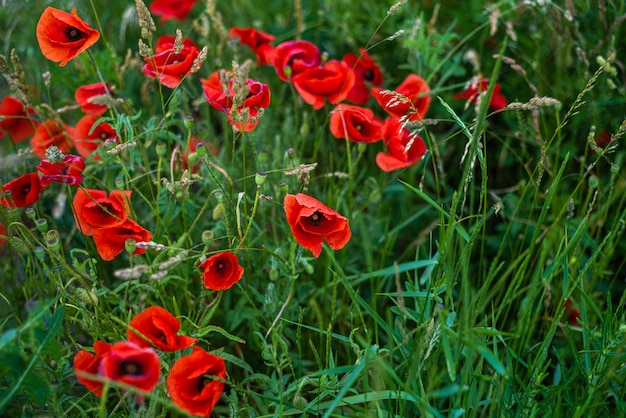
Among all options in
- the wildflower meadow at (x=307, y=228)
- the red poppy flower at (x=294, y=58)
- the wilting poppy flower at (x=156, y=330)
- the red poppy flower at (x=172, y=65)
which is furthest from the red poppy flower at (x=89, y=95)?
the wilting poppy flower at (x=156, y=330)

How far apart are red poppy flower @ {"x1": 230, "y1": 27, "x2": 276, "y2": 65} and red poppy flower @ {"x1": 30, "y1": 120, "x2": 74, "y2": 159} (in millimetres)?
523

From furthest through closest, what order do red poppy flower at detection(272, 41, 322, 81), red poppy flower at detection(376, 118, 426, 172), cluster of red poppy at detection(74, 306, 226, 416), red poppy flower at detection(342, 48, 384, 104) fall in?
red poppy flower at detection(342, 48, 384, 104) → red poppy flower at detection(272, 41, 322, 81) → red poppy flower at detection(376, 118, 426, 172) → cluster of red poppy at detection(74, 306, 226, 416)

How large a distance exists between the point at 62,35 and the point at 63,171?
27 cm

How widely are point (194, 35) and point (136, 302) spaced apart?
1307 mm

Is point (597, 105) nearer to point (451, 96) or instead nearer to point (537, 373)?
point (451, 96)

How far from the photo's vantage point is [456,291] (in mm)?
1585

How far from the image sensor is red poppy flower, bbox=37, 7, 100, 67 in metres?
1.18

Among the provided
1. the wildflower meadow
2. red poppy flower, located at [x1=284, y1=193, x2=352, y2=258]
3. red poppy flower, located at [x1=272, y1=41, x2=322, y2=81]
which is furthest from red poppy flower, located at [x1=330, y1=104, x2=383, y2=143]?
red poppy flower, located at [x1=284, y1=193, x2=352, y2=258]

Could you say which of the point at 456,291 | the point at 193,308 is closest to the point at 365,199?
the point at 456,291

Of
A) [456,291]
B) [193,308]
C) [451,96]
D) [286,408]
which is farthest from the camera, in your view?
[451,96]

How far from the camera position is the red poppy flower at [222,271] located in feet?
3.52

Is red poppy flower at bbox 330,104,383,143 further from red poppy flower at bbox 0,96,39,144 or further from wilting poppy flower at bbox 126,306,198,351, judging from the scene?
red poppy flower at bbox 0,96,39,144

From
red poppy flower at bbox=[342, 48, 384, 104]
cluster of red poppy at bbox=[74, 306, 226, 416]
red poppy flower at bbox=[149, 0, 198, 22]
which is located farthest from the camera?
red poppy flower at bbox=[149, 0, 198, 22]

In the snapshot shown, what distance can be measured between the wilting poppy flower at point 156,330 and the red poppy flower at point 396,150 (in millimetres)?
613
